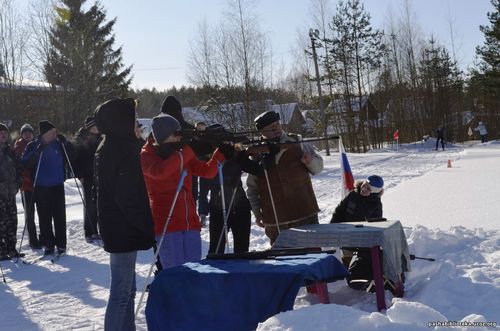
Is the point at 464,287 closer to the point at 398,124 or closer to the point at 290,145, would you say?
the point at 290,145

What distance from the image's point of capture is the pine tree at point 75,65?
3091cm

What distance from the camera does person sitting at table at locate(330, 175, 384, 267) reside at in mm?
5949

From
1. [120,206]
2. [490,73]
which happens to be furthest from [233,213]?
[490,73]

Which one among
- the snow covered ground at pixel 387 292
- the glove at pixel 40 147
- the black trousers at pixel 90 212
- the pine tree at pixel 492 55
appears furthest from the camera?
the pine tree at pixel 492 55

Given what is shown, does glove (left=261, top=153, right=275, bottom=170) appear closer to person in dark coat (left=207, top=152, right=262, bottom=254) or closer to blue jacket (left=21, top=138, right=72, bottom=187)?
person in dark coat (left=207, top=152, right=262, bottom=254)

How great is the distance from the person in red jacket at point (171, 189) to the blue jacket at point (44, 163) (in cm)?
439

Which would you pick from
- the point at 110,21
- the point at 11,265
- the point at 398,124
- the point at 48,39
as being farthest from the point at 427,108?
the point at 11,265

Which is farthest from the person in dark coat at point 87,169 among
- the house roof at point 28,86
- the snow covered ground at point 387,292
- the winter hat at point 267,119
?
the house roof at point 28,86

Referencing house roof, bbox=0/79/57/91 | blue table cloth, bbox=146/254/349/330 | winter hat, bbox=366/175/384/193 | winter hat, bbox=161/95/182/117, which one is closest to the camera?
blue table cloth, bbox=146/254/349/330

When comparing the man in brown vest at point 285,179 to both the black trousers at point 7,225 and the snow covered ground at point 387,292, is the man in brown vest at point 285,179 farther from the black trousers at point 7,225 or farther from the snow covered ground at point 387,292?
the black trousers at point 7,225

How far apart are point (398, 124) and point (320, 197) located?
36.6 metres

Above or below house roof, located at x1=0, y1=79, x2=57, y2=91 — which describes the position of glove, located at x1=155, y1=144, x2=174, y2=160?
below

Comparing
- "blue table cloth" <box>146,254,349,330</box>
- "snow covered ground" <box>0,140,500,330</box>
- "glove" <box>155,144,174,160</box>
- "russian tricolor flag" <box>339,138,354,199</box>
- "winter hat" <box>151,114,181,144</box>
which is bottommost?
"snow covered ground" <box>0,140,500,330</box>

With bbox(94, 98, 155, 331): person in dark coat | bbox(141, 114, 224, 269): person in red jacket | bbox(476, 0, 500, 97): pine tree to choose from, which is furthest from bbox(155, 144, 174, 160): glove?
bbox(476, 0, 500, 97): pine tree
